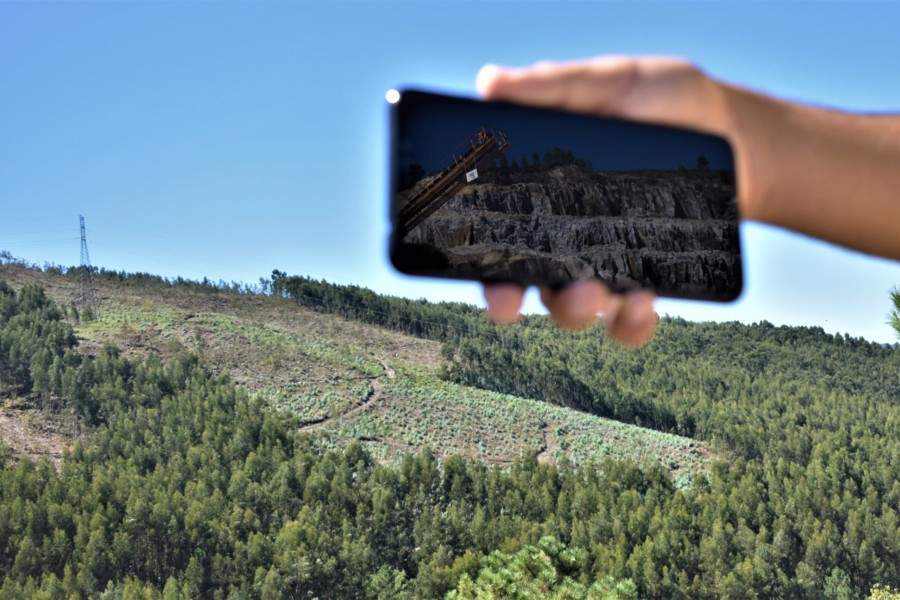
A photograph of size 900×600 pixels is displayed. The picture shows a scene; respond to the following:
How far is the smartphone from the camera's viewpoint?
177 centimetres

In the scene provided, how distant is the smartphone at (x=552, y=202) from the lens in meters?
1.77

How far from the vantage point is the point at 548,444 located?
7912 cm

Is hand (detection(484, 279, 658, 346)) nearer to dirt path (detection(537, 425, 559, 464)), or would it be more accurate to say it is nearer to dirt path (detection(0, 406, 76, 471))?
dirt path (detection(537, 425, 559, 464))

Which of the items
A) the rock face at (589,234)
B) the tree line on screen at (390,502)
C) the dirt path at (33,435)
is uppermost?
the rock face at (589,234)

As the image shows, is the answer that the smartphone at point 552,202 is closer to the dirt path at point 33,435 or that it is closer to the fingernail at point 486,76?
the fingernail at point 486,76

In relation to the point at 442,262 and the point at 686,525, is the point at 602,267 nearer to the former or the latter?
the point at 442,262

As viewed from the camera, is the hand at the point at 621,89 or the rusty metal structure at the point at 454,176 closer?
the hand at the point at 621,89

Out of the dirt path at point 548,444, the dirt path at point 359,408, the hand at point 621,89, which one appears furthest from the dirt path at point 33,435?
the hand at point 621,89

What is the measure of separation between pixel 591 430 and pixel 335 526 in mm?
27372

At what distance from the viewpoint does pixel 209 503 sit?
6297 centimetres

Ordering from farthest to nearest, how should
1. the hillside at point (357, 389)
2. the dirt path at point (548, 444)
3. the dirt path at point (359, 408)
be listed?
the dirt path at point (359, 408), the hillside at point (357, 389), the dirt path at point (548, 444)

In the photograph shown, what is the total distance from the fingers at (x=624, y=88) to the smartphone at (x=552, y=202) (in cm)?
18

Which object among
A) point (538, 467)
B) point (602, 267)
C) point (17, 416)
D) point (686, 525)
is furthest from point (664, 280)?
point (17, 416)

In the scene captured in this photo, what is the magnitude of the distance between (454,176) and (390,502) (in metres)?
63.3
